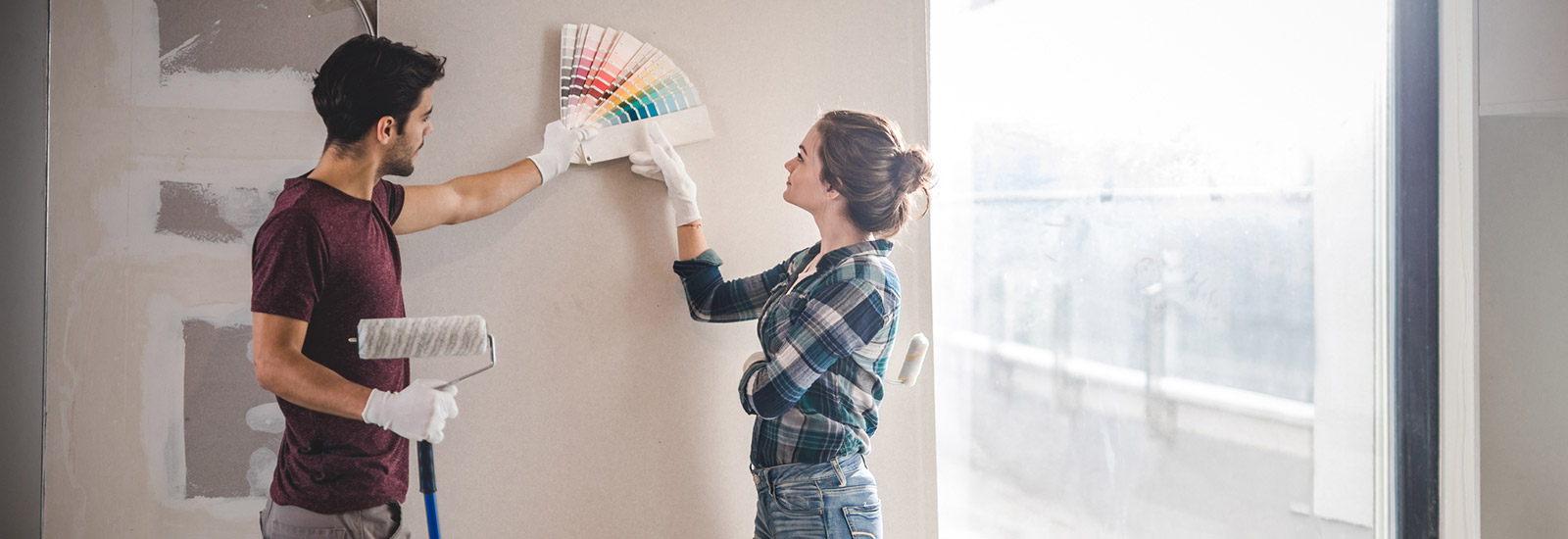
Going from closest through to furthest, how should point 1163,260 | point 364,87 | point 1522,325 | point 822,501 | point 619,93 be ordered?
1. point 364,87
2. point 822,501
3. point 619,93
4. point 1522,325
5. point 1163,260

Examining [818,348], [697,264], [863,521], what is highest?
[697,264]

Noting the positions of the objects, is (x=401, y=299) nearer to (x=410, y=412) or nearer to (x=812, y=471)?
(x=410, y=412)

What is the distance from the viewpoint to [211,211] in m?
1.20

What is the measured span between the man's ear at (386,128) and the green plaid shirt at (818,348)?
562 millimetres

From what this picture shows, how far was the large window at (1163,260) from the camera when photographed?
1.85m

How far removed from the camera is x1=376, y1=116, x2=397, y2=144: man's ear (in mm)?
1139

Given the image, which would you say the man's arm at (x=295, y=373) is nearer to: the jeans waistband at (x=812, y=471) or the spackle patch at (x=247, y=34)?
the spackle patch at (x=247, y=34)

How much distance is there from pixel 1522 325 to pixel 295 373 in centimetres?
241

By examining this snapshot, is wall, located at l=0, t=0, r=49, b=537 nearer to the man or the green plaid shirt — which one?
the man

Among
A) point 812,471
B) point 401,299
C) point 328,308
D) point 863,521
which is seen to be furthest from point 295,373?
point 863,521

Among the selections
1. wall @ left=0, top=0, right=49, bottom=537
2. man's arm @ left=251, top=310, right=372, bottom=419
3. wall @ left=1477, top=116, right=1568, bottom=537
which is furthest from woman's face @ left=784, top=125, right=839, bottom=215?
wall @ left=1477, top=116, right=1568, bottom=537

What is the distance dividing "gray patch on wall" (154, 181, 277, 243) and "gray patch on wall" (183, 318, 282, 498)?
140 mm

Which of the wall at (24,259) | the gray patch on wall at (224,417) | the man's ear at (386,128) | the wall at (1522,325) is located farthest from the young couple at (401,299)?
the wall at (1522,325)

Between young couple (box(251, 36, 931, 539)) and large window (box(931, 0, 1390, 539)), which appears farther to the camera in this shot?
large window (box(931, 0, 1390, 539))
